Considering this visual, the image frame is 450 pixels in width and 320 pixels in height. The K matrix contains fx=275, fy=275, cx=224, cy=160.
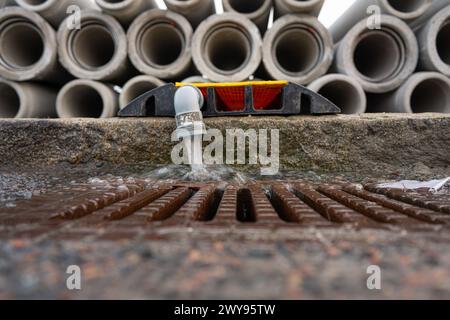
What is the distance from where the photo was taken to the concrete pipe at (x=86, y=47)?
377 centimetres

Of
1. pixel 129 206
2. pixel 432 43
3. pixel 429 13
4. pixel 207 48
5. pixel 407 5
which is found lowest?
pixel 129 206

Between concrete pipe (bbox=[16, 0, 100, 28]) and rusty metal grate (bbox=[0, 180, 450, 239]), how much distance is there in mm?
3204

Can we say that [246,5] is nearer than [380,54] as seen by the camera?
No

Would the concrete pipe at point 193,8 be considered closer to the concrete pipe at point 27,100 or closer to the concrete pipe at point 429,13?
the concrete pipe at point 27,100

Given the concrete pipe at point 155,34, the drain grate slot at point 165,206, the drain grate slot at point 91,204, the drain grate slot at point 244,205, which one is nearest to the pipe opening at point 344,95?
the concrete pipe at point 155,34

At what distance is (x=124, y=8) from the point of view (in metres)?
3.62

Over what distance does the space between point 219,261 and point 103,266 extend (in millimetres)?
292

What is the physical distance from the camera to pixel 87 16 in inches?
149

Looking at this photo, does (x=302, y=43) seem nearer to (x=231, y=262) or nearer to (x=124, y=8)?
(x=124, y=8)

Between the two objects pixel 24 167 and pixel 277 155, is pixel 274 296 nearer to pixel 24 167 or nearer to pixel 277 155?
pixel 277 155

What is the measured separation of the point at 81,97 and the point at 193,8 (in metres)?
2.16

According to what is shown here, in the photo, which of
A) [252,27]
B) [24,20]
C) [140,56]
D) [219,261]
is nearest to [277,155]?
[219,261]

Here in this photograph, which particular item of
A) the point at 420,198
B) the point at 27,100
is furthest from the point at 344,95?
the point at 27,100

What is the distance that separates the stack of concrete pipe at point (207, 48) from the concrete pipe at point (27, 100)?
2 centimetres
